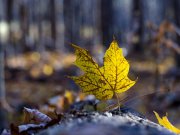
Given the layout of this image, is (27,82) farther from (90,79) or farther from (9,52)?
(90,79)

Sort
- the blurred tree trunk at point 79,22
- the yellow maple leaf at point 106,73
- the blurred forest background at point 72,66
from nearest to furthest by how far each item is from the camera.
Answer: the yellow maple leaf at point 106,73
the blurred forest background at point 72,66
the blurred tree trunk at point 79,22

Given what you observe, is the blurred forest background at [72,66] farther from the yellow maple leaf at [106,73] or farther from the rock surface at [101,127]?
the rock surface at [101,127]

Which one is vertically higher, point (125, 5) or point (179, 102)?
point (125, 5)

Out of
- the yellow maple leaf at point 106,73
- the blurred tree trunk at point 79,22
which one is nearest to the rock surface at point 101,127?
the yellow maple leaf at point 106,73

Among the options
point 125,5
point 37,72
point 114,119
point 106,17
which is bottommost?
point 114,119

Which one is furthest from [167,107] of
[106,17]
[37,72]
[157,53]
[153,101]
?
[106,17]

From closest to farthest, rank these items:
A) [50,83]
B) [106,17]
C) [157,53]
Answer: [157,53]
[50,83]
[106,17]

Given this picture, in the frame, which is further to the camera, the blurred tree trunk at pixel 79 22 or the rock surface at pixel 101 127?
the blurred tree trunk at pixel 79 22

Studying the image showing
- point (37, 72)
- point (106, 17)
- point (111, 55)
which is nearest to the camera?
point (111, 55)
